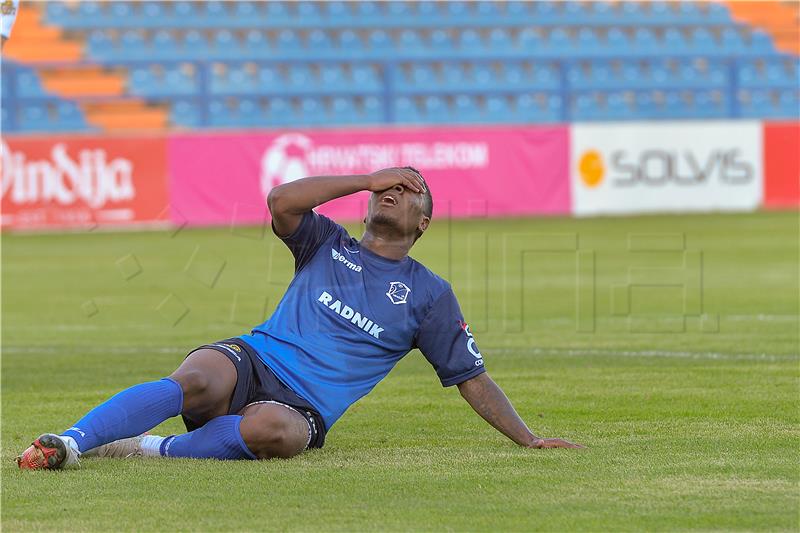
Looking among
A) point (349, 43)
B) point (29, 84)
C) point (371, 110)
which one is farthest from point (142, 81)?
point (371, 110)

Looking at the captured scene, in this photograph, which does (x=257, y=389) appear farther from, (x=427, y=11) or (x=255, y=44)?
(x=427, y=11)

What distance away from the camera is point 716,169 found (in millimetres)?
28781

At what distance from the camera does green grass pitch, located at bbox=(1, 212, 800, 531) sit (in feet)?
16.5

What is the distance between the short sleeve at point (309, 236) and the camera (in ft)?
20.6

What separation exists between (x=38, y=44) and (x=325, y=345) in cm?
2803

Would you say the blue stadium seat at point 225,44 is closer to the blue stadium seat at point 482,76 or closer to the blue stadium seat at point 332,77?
the blue stadium seat at point 332,77

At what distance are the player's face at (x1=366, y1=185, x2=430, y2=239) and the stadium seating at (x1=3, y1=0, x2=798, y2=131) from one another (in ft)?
78.8

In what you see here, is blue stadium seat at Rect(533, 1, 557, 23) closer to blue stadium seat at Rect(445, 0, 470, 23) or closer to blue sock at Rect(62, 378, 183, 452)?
blue stadium seat at Rect(445, 0, 470, 23)

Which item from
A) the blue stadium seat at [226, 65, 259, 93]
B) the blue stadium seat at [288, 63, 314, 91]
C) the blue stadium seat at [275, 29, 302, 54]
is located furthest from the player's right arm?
the blue stadium seat at [275, 29, 302, 54]

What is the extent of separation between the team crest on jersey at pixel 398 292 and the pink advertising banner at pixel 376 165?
19.2 m

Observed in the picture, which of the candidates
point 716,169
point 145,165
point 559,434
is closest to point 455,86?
point 716,169

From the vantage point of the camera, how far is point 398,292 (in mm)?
6246

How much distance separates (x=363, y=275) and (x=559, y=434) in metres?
1.36

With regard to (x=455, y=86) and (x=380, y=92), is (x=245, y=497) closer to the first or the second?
(x=380, y=92)
